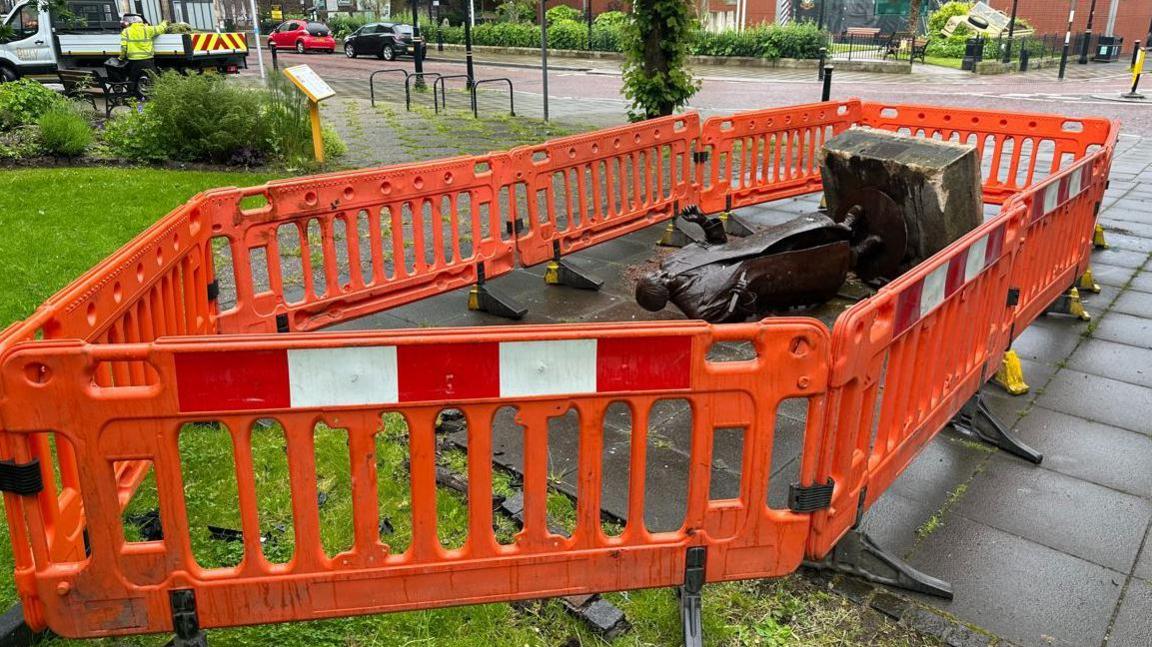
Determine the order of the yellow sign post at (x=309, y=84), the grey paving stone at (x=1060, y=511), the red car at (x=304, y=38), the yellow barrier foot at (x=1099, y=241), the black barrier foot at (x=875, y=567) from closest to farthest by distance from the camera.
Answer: the black barrier foot at (x=875, y=567)
the grey paving stone at (x=1060, y=511)
the yellow barrier foot at (x=1099, y=241)
the yellow sign post at (x=309, y=84)
the red car at (x=304, y=38)

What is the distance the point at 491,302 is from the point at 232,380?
3792 millimetres

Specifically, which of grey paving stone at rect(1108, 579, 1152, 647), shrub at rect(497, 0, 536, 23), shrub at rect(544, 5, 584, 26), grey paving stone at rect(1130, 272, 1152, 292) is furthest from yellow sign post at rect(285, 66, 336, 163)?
shrub at rect(497, 0, 536, 23)

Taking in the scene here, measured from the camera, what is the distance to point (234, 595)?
259cm

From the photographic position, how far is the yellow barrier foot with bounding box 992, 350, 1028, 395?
4.92 metres

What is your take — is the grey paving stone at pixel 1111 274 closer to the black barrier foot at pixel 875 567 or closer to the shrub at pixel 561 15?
the black barrier foot at pixel 875 567

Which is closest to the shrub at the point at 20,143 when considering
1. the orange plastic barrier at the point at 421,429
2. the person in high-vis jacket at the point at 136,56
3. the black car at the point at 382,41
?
the person in high-vis jacket at the point at 136,56

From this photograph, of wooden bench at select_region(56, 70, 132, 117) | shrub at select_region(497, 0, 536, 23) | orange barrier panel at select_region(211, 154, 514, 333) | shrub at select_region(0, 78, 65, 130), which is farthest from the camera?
shrub at select_region(497, 0, 536, 23)

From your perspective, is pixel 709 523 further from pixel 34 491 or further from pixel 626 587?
pixel 34 491

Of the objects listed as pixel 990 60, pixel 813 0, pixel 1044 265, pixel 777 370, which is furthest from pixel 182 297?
pixel 813 0

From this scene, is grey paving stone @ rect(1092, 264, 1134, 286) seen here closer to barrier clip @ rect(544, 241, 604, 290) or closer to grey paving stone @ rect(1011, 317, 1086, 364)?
grey paving stone @ rect(1011, 317, 1086, 364)

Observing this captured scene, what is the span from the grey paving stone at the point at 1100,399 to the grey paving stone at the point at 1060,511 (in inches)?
32.1

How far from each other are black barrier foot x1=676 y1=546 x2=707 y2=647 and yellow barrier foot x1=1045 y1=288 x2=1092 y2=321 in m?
4.49

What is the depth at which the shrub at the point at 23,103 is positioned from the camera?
1230 centimetres

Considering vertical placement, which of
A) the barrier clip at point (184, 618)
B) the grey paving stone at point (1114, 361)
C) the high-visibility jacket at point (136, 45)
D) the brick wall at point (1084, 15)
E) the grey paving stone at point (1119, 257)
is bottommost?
the grey paving stone at point (1114, 361)
